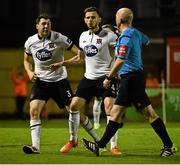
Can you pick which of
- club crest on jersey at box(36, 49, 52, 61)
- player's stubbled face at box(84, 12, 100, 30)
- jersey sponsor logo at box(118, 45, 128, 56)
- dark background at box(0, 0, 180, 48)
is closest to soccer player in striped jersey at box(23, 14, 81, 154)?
club crest on jersey at box(36, 49, 52, 61)

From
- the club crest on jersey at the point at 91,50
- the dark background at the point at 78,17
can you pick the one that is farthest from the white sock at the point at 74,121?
the dark background at the point at 78,17

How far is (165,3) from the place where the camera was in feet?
99.6

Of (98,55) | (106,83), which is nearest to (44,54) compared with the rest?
(98,55)

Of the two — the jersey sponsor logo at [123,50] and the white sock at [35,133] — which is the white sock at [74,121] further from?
the jersey sponsor logo at [123,50]

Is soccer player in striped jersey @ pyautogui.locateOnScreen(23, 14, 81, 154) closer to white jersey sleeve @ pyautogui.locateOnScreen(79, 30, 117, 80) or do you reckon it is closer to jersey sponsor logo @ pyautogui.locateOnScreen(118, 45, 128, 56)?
white jersey sleeve @ pyautogui.locateOnScreen(79, 30, 117, 80)

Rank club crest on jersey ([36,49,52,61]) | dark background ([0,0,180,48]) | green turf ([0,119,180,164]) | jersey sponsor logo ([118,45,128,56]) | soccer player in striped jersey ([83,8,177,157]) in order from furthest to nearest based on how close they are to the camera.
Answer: dark background ([0,0,180,48]), club crest on jersey ([36,49,52,61]), soccer player in striped jersey ([83,8,177,157]), jersey sponsor logo ([118,45,128,56]), green turf ([0,119,180,164])

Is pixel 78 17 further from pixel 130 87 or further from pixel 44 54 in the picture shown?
pixel 130 87

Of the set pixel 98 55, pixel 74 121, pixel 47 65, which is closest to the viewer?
pixel 98 55

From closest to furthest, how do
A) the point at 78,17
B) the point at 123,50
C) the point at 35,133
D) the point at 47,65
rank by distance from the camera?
the point at 123,50
the point at 35,133
the point at 47,65
the point at 78,17

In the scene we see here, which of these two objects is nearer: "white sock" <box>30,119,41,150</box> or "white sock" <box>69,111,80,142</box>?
"white sock" <box>30,119,41,150</box>

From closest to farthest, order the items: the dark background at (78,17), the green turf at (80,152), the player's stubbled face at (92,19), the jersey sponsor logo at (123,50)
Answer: the green turf at (80,152)
the jersey sponsor logo at (123,50)
the player's stubbled face at (92,19)
the dark background at (78,17)

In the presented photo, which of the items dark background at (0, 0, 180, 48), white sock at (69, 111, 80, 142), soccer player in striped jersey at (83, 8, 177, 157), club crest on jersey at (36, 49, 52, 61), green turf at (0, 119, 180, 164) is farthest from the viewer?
dark background at (0, 0, 180, 48)

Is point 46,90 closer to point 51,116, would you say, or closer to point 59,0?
point 51,116

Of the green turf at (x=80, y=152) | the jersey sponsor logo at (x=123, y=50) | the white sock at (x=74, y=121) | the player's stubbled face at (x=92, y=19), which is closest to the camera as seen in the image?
the green turf at (x=80, y=152)
